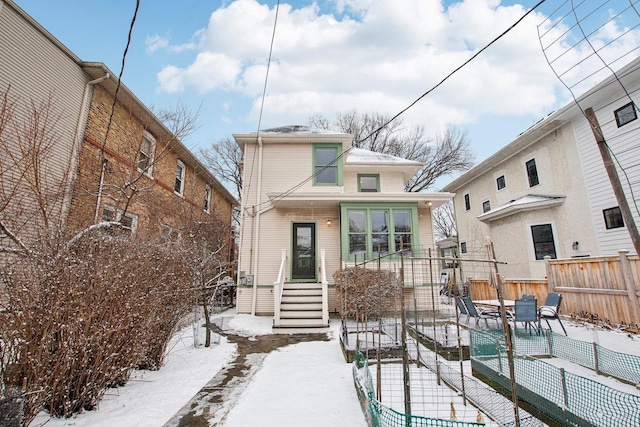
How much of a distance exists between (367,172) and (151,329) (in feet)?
30.9

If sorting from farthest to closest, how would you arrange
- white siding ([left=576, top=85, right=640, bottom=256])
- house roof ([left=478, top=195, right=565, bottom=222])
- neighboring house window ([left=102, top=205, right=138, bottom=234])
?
house roof ([left=478, top=195, right=565, bottom=222]) < white siding ([left=576, top=85, right=640, bottom=256]) < neighboring house window ([left=102, top=205, right=138, bottom=234])

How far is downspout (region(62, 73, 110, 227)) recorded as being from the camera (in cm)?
698

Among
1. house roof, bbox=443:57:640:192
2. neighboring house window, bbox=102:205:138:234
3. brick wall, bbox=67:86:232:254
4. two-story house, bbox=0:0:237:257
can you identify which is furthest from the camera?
house roof, bbox=443:57:640:192

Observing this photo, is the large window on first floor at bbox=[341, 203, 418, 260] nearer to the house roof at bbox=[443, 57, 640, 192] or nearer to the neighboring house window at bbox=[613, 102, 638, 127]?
the house roof at bbox=[443, 57, 640, 192]

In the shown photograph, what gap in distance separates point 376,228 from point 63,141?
8864 millimetres

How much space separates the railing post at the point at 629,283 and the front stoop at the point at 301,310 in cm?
700

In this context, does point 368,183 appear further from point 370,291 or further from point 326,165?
point 370,291

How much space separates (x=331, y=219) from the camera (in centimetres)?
1005

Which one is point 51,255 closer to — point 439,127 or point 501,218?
point 501,218

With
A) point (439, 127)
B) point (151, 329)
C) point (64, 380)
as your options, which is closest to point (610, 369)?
point (151, 329)

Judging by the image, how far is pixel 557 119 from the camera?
35.5ft

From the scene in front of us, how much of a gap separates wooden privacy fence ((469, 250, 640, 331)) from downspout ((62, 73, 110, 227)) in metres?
13.2

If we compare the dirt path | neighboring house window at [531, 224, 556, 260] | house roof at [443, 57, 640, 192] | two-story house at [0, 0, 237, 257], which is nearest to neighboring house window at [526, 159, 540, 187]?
house roof at [443, 57, 640, 192]

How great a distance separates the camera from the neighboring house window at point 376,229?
9.51 m
